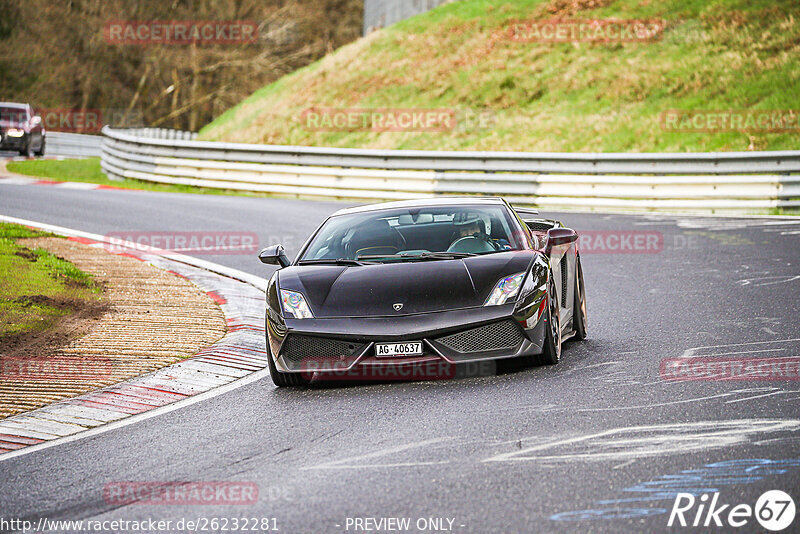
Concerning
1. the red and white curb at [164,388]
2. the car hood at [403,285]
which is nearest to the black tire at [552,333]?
the car hood at [403,285]

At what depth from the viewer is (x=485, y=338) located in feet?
24.2

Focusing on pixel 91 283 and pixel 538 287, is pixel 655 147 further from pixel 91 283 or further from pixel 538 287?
pixel 538 287

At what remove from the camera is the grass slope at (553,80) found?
2695 cm

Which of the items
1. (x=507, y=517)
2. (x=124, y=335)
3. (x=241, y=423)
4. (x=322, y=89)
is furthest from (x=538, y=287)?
(x=322, y=89)

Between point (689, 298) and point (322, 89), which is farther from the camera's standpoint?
point (322, 89)

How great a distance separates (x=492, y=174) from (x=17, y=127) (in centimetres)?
2023

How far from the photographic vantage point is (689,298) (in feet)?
35.9

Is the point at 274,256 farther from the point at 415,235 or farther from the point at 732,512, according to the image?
the point at 732,512

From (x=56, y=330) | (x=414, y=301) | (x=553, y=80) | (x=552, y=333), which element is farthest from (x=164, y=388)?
(x=553, y=80)

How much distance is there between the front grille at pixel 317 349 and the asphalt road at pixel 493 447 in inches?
10.5

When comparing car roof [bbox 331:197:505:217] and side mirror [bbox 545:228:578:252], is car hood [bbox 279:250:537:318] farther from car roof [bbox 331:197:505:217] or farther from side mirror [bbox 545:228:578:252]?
car roof [bbox 331:197:505:217]

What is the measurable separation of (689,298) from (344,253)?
4.14m

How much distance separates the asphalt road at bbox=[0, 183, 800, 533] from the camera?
4.80 metres

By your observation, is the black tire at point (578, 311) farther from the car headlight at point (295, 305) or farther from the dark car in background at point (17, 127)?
the dark car in background at point (17, 127)
